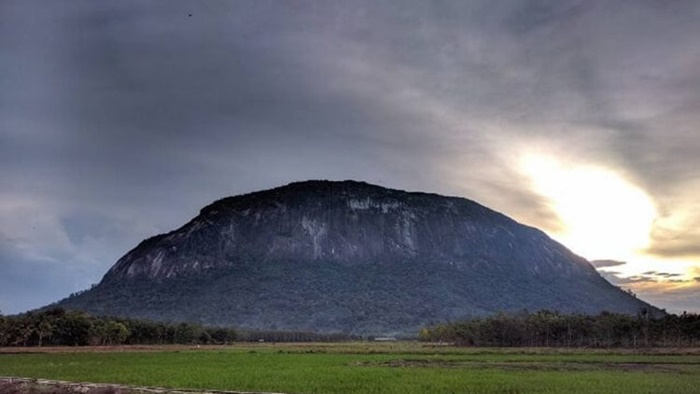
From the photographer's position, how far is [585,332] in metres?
123

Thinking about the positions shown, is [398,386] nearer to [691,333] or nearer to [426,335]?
[691,333]

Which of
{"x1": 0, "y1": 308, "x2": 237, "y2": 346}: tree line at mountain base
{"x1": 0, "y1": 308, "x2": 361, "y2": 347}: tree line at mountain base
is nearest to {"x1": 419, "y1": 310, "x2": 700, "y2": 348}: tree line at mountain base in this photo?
{"x1": 0, "y1": 308, "x2": 361, "y2": 347}: tree line at mountain base

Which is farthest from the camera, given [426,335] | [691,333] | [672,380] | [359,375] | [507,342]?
[426,335]

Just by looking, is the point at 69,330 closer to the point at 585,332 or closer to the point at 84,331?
the point at 84,331

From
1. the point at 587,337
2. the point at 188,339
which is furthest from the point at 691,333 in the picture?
the point at 188,339

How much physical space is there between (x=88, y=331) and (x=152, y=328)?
23375 mm

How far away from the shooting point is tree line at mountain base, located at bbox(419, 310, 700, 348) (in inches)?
4564

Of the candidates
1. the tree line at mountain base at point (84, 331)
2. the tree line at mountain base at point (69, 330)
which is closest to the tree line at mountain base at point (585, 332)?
the tree line at mountain base at point (84, 331)

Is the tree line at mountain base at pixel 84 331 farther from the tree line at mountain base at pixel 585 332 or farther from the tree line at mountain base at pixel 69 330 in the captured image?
the tree line at mountain base at pixel 585 332

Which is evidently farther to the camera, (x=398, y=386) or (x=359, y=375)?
(x=359, y=375)

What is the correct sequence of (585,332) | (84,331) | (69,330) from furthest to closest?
1. (585,332)
2. (84,331)
3. (69,330)

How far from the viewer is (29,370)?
166ft

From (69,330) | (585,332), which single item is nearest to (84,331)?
(69,330)

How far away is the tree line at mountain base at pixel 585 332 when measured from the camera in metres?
116
